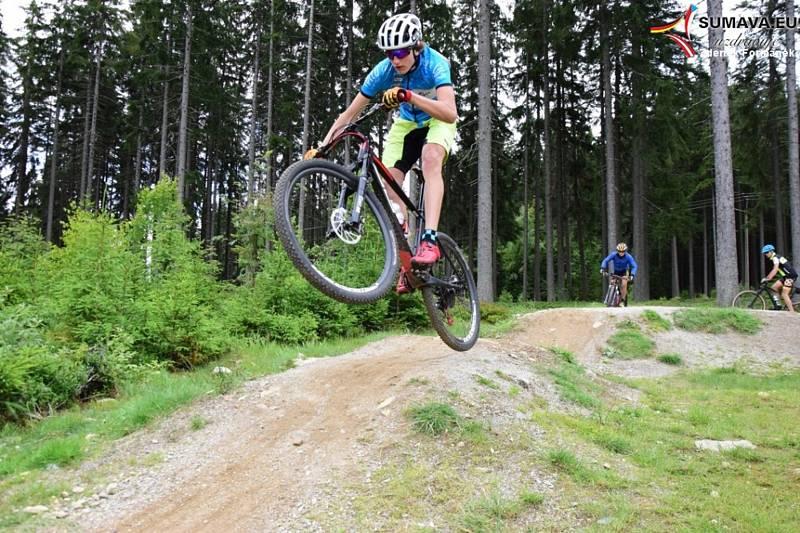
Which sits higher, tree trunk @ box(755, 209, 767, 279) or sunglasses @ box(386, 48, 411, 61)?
tree trunk @ box(755, 209, 767, 279)

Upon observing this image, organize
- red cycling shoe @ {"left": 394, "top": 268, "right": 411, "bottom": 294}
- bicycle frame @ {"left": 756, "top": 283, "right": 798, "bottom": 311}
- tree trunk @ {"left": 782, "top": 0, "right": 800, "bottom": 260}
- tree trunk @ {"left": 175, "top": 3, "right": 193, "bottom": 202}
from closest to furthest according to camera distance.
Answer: red cycling shoe @ {"left": 394, "top": 268, "right": 411, "bottom": 294} → bicycle frame @ {"left": 756, "top": 283, "right": 798, "bottom": 311} → tree trunk @ {"left": 782, "top": 0, "right": 800, "bottom": 260} → tree trunk @ {"left": 175, "top": 3, "right": 193, "bottom": 202}

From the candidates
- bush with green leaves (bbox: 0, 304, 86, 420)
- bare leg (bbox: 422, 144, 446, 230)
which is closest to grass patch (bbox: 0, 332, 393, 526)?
bush with green leaves (bbox: 0, 304, 86, 420)

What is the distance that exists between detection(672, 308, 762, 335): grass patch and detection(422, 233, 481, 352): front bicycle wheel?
6889 mm

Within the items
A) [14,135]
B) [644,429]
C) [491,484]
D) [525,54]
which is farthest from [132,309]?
[14,135]

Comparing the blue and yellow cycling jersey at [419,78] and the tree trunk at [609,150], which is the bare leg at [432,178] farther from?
the tree trunk at [609,150]

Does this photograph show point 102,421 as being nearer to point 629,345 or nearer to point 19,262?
point 19,262

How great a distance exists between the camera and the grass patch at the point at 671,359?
9188 mm

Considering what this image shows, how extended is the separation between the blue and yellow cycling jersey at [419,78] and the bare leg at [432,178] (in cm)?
35

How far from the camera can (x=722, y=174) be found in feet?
46.0

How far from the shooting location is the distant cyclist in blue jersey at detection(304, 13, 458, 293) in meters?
3.83

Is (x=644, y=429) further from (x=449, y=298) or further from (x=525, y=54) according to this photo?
(x=525, y=54)

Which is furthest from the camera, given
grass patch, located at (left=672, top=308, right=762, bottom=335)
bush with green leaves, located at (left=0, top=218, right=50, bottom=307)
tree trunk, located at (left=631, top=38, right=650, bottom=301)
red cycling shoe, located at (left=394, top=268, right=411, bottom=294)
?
tree trunk, located at (left=631, top=38, right=650, bottom=301)

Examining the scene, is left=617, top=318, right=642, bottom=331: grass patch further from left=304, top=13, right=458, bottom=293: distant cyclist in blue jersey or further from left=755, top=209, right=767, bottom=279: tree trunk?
left=755, top=209, right=767, bottom=279: tree trunk

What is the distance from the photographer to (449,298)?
520cm
